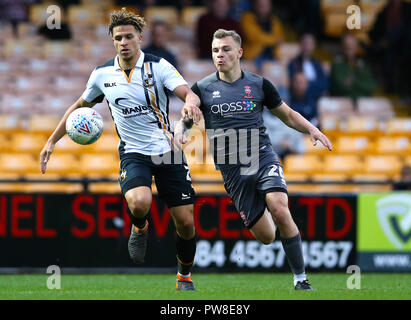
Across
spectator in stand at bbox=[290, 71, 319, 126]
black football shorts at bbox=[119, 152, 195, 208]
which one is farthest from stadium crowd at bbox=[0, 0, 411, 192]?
black football shorts at bbox=[119, 152, 195, 208]

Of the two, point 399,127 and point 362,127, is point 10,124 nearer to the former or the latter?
point 362,127

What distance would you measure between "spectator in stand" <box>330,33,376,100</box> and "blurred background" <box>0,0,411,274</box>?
0.06 ft

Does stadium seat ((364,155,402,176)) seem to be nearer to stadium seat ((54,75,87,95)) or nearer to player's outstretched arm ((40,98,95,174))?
stadium seat ((54,75,87,95))

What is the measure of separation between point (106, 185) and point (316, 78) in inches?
151

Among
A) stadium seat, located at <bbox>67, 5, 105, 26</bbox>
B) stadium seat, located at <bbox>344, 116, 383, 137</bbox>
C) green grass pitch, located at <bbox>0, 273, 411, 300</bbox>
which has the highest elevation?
stadium seat, located at <bbox>67, 5, 105, 26</bbox>

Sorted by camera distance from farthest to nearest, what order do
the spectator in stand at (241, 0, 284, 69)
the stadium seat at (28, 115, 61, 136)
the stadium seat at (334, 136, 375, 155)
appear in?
1. the spectator in stand at (241, 0, 284, 69)
2. the stadium seat at (334, 136, 375, 155)
3. the stadium seat at (28, 115, 61, 136)

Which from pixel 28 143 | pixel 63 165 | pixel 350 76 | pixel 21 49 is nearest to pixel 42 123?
pixel 28 143

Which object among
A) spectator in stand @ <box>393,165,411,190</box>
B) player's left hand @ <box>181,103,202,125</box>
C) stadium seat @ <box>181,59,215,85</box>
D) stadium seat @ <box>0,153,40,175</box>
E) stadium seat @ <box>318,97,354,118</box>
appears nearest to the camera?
player's left hand @ <box>181,103,202,125</box>

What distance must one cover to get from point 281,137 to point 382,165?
5.33ft

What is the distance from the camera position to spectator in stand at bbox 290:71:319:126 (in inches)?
539

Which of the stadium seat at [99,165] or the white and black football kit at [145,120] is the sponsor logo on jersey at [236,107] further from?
the stadium seat at [99,165]

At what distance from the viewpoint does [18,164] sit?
533 inches

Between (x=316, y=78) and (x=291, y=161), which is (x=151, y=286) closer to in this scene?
(x=291, y=161)
